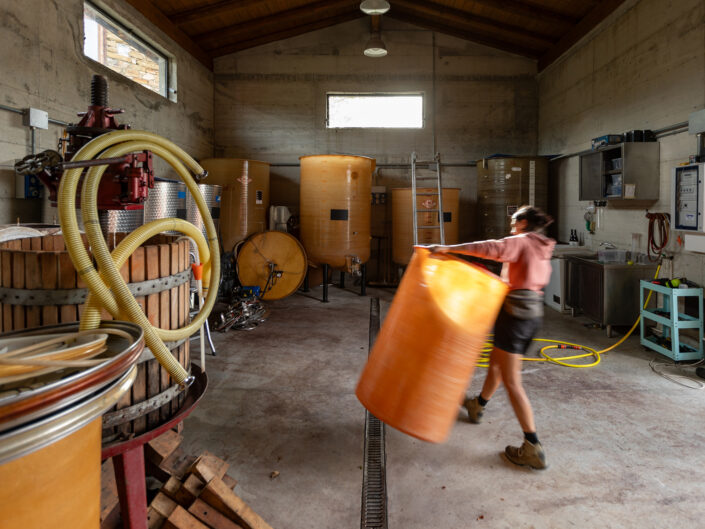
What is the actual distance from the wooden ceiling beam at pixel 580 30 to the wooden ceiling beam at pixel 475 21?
0.66 ft

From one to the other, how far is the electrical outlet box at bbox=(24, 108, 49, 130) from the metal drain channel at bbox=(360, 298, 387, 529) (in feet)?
12.4

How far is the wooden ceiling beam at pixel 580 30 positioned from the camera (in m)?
5.71

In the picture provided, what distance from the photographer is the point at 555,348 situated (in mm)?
4484

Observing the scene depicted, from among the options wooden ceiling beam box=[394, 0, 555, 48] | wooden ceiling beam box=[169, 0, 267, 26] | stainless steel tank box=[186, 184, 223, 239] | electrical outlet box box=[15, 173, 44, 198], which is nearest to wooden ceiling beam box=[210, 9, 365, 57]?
wooden ceiling beam box=[394, 0, 555, 48]

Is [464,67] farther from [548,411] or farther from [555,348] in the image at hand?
[548,411]

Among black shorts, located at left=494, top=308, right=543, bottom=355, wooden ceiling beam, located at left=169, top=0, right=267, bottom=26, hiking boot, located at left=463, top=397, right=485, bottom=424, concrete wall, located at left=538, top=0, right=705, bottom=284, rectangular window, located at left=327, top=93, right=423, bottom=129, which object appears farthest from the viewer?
rectangular window, located at left=327, top=93, right=423, bottom=129

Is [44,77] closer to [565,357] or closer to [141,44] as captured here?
[141,44]

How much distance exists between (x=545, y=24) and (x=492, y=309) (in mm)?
6568

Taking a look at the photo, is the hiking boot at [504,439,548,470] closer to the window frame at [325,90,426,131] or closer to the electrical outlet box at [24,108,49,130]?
the electrical outlet box at [24,108,49,130]

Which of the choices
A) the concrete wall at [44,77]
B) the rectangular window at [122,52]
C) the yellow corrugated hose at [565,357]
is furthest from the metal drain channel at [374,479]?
the rectangular window at [122,52]

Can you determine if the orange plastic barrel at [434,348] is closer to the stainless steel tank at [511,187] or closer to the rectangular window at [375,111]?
the stainless steel tank at [511,187]

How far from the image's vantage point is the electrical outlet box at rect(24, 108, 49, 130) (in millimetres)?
4000

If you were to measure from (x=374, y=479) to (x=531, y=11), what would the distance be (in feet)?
21.9

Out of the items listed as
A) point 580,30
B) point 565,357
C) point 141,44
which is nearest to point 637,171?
point 565,357
